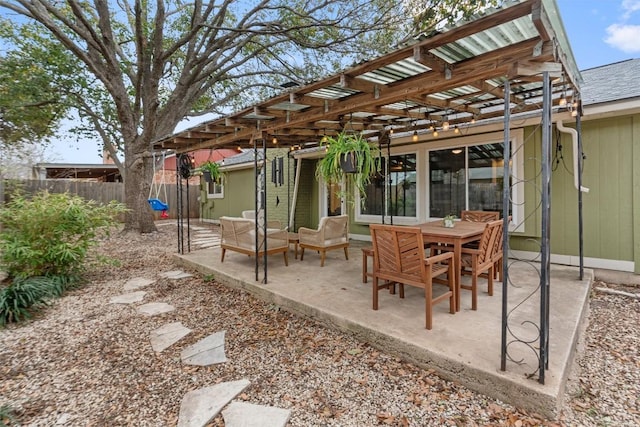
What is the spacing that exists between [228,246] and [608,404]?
5115mm

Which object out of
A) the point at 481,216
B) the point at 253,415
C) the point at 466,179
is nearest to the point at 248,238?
the point at 253,415

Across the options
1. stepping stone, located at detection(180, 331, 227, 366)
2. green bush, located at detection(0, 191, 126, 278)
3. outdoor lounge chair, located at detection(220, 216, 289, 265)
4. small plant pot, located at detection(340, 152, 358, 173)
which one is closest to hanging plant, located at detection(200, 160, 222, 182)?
outdoor lounge chair, located at detection(220, 216, 289, 265)

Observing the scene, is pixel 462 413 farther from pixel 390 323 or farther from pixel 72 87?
pixel 72 87

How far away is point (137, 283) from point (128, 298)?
717 mm

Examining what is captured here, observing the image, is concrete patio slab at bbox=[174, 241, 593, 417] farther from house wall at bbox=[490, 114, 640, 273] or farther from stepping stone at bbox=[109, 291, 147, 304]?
stepping stone at bbox=[109, 291, 147, 304]

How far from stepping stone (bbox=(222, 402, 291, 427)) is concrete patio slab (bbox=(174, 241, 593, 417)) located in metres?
1.07

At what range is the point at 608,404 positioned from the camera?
2.12 m

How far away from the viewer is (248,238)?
17.1ft

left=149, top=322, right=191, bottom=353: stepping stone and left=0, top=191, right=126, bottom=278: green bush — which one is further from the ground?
left=0, top=191, right=126, bottom=278: green bush

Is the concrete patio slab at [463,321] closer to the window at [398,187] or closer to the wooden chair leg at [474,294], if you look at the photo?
the wooden chair leg at [474,294]

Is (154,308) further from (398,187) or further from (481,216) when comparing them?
(398,187)

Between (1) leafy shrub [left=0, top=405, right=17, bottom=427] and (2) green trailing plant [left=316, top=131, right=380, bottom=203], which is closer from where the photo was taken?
(1) leafy shrub [left=0, top=405, right=17, bottom=427]

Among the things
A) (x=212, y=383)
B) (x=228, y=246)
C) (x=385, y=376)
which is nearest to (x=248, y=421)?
(x=212, y=383)

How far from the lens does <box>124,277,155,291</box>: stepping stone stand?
4871 mm
